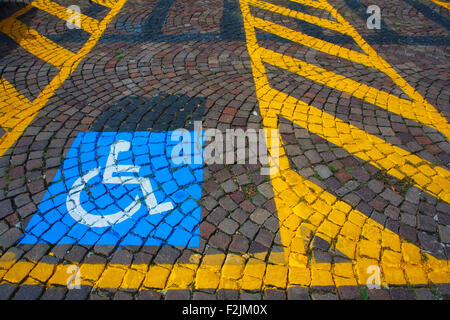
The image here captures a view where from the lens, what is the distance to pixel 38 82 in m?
5.25

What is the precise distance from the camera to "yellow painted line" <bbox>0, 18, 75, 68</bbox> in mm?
5938

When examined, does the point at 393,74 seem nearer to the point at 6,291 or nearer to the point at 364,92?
the point at 364,92

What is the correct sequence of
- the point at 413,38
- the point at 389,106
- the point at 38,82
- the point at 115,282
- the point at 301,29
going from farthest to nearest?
the point at 301,29
the point at 413,38
the point at 38,82
the point at 389,106
the point at 115,282

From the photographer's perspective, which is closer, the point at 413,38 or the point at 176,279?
the point at 176,279

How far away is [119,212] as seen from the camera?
321 centimetres

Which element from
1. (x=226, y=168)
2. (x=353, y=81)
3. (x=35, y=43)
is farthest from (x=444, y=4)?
(x=35, y=43)

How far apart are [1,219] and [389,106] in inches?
218

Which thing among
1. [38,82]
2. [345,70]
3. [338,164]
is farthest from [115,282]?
[345,70]

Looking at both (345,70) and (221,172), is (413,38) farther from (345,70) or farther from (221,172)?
(221,172)

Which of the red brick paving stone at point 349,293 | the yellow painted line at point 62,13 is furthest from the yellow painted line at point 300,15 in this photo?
the red brick paving stone at point 349,293

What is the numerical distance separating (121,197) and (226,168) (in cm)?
132

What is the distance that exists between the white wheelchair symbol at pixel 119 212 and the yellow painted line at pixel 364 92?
3609mm

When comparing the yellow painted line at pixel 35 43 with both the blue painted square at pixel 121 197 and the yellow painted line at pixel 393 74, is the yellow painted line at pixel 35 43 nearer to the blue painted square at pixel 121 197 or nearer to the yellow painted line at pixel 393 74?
the blue painted square at pixel 121 197
